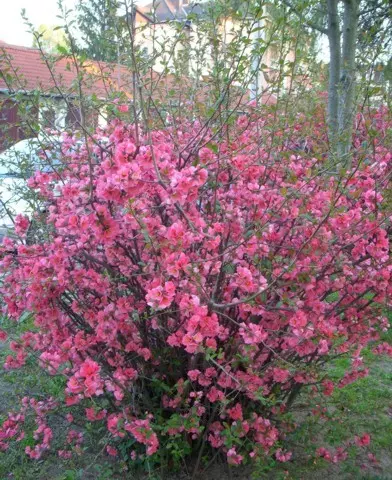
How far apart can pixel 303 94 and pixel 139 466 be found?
→ 2558mm

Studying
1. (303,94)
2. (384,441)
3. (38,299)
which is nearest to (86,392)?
(38,299)

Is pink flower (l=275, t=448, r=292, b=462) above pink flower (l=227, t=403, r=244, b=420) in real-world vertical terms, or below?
below

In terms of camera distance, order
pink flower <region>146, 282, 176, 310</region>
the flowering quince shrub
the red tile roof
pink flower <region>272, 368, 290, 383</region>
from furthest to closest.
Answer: the red tile roof, pink flower <region>272, 368, 290, 383</region>, the flowering quince shrub, pink flower <region>146, 282, 176, 310</region>

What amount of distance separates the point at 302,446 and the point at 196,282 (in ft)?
5.03

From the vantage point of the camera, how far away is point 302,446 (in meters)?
3.14

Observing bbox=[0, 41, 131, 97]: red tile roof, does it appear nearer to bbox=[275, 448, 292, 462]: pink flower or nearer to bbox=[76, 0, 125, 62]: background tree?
bbox=[76, 0, 125, 62]: background tree

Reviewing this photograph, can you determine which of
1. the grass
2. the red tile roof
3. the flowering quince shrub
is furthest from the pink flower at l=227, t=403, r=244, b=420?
the red tile roof

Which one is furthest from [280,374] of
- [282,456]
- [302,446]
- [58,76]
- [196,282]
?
[58,76]

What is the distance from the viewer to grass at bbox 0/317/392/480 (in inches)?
118

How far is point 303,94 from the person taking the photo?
156 inches

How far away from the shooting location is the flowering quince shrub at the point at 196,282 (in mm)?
2166

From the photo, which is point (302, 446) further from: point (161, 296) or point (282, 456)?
point (161, 296)

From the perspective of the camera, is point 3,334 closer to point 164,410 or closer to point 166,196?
point 164,410

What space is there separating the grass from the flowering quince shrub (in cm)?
20
